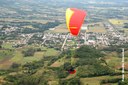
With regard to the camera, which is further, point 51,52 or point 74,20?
point 51,52

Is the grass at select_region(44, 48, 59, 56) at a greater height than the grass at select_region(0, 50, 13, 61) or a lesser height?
lesser

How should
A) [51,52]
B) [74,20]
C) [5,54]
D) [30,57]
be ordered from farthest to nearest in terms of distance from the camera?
[51,52]
[5,54]
[30,57]
[74,20]

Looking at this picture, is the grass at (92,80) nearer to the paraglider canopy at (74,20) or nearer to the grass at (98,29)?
the paraglider canopy at (74,20)

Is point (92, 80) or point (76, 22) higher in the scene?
point (76, 22)

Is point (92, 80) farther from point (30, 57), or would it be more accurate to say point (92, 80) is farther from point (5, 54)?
point (5, 54)

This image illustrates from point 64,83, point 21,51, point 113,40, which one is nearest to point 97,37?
point 113,40

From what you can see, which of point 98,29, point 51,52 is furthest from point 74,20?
point 98,29

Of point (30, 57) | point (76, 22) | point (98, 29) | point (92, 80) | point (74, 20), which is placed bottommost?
point (92, 80)

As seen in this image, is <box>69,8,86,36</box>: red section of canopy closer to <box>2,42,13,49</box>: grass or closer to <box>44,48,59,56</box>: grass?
<box>44,48,59,56</box>: grass

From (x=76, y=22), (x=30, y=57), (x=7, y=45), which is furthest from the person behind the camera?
(x=7, y=45)

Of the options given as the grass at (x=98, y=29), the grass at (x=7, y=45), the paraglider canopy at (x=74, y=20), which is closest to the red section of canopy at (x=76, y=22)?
the paraglider canopy at (x=74, y=20)

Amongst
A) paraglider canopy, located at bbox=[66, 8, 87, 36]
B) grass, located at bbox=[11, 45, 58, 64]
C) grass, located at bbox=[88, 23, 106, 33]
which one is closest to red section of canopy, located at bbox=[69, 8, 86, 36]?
paraglider canopy, located at bbox=[66, 8, 87, 36]
